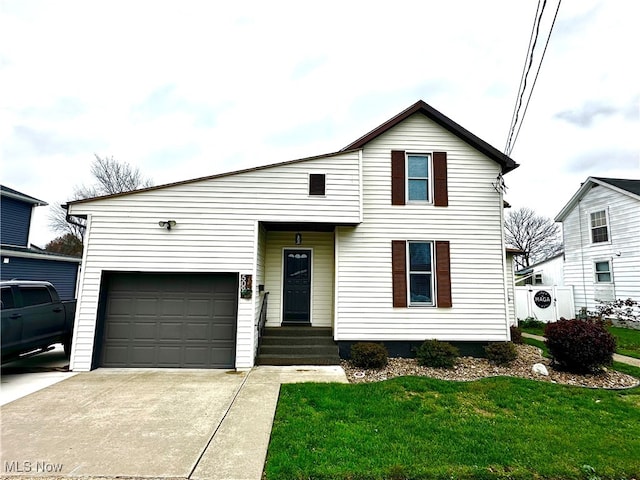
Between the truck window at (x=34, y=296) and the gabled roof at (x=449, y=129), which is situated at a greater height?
the gabled roof at (x=449, y=129)

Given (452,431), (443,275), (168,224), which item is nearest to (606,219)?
(443,275)

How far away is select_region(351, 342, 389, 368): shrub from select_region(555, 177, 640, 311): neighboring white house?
12800 millimetres

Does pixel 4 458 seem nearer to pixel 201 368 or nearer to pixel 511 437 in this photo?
pixel 201 368

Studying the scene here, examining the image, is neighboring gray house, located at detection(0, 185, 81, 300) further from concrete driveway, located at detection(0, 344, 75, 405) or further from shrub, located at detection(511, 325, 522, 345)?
shrub, located at detection(511, 325, 522, 345)

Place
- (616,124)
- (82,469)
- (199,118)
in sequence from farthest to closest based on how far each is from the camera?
(199,118) < (616,124) < (82,469)

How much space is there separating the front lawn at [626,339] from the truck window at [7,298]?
14685 mm

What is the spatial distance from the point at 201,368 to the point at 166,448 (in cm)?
365

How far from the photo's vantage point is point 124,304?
7.21m

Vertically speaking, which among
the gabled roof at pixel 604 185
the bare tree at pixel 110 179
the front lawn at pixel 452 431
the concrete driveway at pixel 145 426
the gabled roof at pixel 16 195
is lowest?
the concrete driveway at pixel 145 426

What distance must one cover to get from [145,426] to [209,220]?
4324mm

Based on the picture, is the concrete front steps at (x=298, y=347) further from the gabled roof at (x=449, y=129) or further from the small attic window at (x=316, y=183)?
the gabled roof at (x=449, y=129)

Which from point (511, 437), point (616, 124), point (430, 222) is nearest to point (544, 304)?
point (616, 124)

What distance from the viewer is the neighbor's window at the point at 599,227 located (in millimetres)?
14336

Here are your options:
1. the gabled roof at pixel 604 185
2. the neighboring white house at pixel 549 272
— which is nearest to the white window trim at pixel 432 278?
the gabled roof at pixel 604 185
